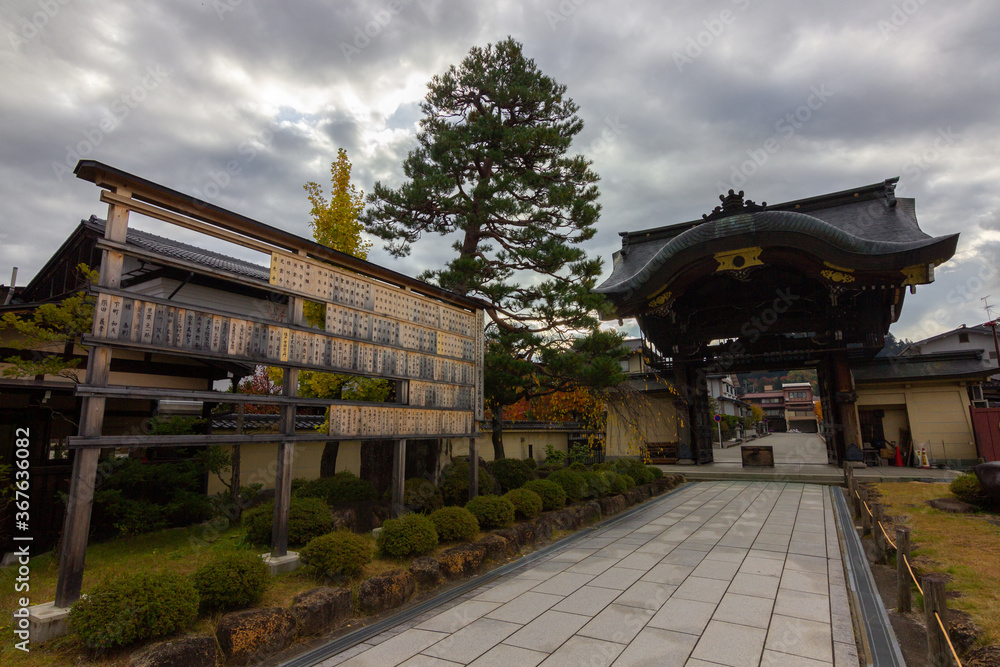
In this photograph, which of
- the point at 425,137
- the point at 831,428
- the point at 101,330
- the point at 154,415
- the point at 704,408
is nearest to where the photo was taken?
the point at 101,330

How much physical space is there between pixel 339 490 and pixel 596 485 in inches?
Result: 239

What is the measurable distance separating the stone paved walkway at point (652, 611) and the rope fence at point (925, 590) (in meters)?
0.56

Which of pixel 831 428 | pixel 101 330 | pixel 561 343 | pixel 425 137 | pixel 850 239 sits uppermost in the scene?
pixel 425 137

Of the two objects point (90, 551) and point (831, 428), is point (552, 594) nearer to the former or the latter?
point (90, 551)

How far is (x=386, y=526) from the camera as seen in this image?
21.8ft

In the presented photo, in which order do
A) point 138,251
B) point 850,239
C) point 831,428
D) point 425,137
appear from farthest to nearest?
point 831,428 < point 850,239 < point 425,137 < point 138,251

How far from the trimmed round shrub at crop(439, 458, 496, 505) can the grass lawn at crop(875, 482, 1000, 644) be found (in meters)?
6.68

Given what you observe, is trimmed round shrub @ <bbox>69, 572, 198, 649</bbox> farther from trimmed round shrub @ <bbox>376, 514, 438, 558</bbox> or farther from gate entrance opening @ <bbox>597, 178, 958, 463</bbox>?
gate entrance opening @ <bbox>597, 178, 958, 463</bbox>

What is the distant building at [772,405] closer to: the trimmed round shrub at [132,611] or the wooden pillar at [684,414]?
the wooden pillar at [684,414]

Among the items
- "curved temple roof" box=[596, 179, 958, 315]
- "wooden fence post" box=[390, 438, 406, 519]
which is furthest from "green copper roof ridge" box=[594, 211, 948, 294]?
"wooden fence post" box=[390, 438, 406, 519]

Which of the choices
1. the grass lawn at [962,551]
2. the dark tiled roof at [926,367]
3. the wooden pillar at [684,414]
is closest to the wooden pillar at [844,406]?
the dark tiled roof at [926,367]

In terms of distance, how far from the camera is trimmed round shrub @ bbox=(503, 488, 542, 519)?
29.0ft

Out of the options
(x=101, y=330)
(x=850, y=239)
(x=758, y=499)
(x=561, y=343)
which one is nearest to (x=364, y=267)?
(x=101, y=330)

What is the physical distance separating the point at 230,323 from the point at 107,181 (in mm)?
1775
